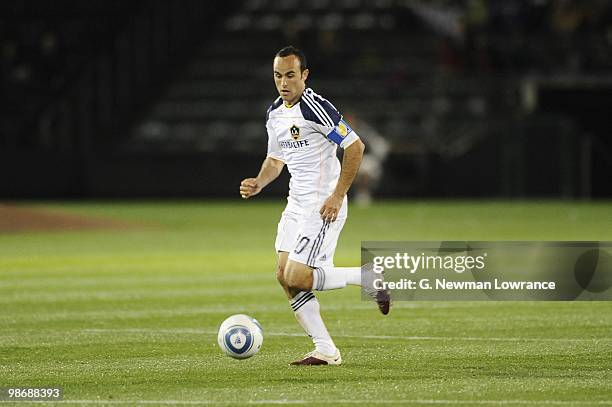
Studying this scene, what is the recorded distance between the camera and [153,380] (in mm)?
8570

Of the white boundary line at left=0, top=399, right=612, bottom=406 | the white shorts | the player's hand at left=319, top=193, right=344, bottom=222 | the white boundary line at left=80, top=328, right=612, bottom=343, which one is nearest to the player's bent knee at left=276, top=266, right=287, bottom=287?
the white shorts

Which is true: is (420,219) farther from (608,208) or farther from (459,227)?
(608,208)

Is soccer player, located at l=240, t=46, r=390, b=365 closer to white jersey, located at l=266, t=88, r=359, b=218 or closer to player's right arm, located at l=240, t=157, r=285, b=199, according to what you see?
white jersey, located at l=266, t=88, r=359, b=218

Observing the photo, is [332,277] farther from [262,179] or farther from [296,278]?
[262,179]

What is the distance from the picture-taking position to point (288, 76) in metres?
9.14

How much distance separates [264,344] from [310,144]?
201 centimetres

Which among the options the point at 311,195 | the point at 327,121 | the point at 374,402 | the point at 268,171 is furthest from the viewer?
the point at 268,171

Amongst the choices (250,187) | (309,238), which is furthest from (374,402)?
(250,187)

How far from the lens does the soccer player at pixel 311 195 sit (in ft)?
29.8

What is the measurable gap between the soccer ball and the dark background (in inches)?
1006

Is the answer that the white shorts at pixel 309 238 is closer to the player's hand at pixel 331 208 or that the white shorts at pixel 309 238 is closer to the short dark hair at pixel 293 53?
the player's hand at pixel 331 208

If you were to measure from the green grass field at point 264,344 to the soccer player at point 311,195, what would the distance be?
486 mm

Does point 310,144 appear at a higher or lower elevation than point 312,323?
higher

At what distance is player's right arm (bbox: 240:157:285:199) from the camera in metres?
9.51
